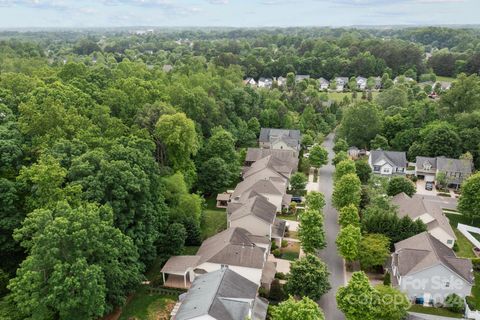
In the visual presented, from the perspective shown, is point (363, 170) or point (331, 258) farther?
point (363, 170)

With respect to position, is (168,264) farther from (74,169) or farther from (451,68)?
(451,68)

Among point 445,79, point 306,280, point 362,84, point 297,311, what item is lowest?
point 306,280

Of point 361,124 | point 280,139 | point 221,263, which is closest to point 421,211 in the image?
point 221,263

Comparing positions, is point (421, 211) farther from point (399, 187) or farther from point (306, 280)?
point (306, 280)

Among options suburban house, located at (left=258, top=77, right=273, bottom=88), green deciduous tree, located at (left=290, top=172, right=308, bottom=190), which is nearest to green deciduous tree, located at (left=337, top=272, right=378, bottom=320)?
green deciduous tree, located at (left=290, top=172, right=308, bottom=190)

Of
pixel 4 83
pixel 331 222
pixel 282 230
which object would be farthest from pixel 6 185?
pixel 331 222

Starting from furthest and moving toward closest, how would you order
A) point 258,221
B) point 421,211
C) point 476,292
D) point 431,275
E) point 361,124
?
1. point 361,124
2. point 421,211
3. point 258,221
4. point 476,292
5. point 431,275
